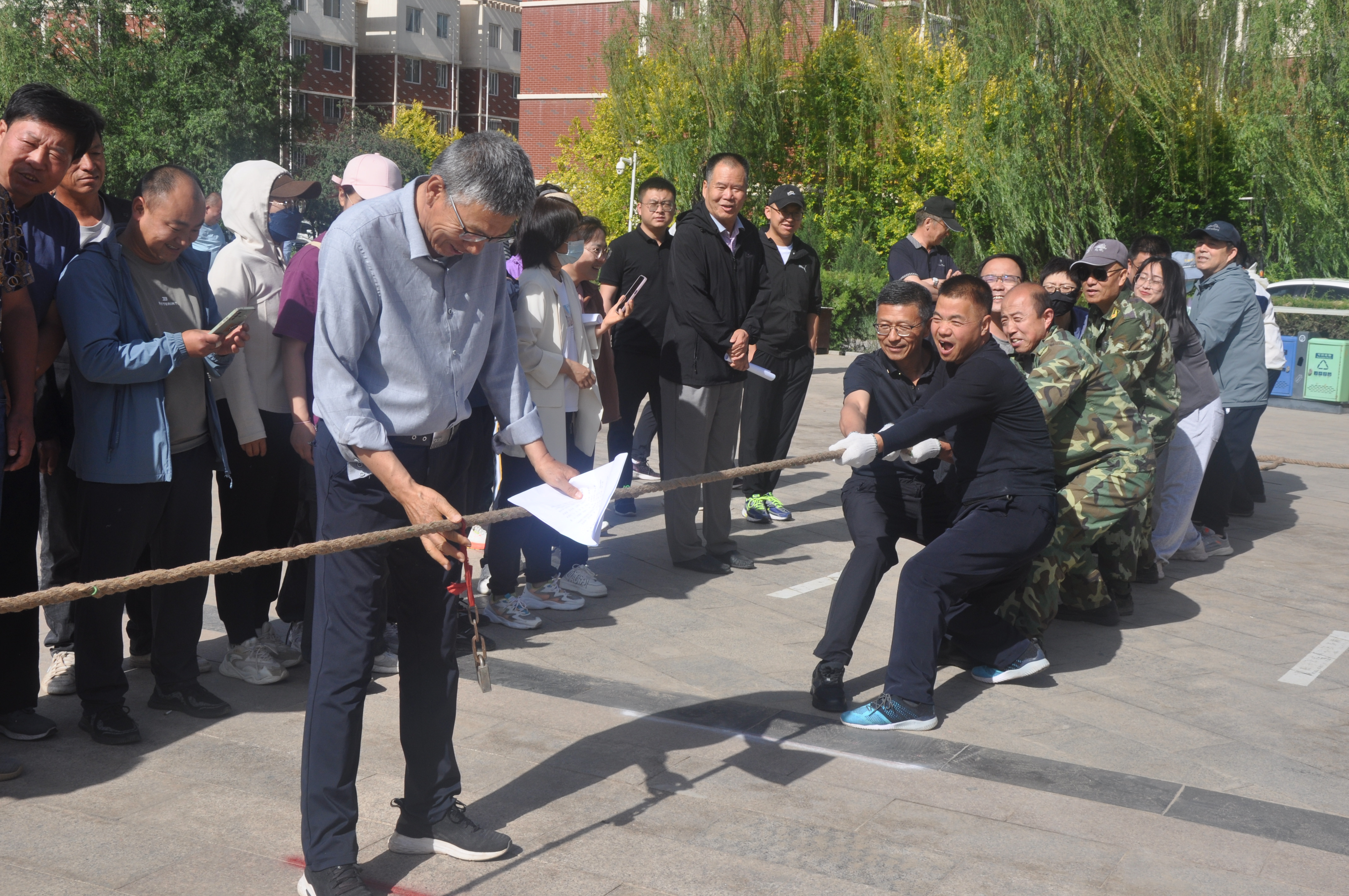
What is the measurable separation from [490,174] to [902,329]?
2.42m

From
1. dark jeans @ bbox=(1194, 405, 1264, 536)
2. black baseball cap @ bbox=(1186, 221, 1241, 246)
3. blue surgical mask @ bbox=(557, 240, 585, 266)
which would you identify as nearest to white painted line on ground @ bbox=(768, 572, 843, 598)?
blue surgical mask @ bbox=(557, 240, 585, 266)

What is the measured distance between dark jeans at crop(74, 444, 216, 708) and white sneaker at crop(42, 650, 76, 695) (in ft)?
0.98

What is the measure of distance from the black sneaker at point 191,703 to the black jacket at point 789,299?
429 centimetres

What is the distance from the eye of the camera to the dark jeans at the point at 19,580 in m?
3.78

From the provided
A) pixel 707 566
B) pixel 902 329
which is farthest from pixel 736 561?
pixel 902 329

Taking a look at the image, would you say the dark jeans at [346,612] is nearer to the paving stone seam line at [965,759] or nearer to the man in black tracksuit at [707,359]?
the paving stone seam line at [965,759]

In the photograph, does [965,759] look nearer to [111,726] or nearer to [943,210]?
[111,726]

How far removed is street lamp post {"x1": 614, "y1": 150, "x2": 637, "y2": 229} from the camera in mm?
27203

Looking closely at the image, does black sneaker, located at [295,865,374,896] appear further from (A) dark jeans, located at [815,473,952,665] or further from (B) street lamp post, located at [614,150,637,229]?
(B) street lamp post, located at [614,150,637,229]

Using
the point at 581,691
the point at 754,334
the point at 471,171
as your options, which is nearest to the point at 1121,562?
the point at 754,334

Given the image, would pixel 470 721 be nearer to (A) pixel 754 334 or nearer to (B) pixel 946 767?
(B) pixel 946 767

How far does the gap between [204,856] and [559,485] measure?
4.37 ft

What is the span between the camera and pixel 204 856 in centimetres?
309

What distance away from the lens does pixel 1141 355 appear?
230 inches
